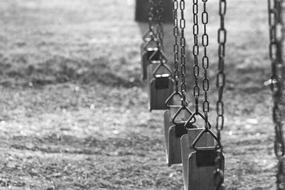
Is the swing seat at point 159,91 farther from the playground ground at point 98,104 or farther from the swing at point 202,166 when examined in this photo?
the swing at point 202,166

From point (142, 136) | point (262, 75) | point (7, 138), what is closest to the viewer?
point (7, 138)

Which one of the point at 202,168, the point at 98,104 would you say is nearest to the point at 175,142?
the point at 202,168

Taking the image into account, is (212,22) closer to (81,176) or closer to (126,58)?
(126,58)

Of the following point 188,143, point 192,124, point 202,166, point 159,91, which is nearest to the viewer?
point 202,166

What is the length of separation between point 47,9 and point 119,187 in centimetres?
793

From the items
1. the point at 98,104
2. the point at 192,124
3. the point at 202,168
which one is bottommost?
the point at 98,104

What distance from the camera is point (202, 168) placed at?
3.68 m

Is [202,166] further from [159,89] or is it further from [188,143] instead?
[159,89]

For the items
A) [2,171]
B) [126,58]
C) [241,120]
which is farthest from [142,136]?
[126,58]

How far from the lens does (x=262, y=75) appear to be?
916 centimetres

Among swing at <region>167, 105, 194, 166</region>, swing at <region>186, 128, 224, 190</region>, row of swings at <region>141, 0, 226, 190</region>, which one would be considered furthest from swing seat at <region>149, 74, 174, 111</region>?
swing at <region>186, 128, 224, 190</region>

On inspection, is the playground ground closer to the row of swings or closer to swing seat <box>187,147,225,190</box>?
the row of swings

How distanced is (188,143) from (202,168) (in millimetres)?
262

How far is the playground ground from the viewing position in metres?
5.94
